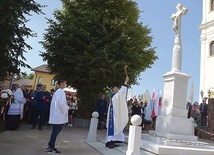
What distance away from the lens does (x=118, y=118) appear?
7930 millimetres

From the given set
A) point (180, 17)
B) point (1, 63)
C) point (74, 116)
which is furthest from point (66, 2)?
point (180, 17)

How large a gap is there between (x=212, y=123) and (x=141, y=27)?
313 inches

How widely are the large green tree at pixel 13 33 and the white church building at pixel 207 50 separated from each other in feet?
70.5

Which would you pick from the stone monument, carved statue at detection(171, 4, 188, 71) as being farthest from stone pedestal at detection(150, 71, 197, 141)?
carved statue at detection(171, 4, 188, 71)

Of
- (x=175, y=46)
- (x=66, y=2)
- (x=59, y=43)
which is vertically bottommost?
(x=175, y=46)

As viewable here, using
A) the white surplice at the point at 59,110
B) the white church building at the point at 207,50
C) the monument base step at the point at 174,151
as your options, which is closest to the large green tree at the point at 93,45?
the white surplice at the point at 59,110

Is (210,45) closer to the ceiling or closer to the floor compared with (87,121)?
closer to the ceiling

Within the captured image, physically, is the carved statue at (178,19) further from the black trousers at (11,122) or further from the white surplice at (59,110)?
the black trousers at (11,122)

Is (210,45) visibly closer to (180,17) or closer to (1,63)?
(180,17)

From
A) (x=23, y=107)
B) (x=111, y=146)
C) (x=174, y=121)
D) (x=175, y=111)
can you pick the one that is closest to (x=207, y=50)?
(x=175, y=111)

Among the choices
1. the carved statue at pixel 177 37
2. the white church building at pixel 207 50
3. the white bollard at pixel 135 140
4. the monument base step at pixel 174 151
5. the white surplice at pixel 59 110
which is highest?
the white church building at pixel 207 50

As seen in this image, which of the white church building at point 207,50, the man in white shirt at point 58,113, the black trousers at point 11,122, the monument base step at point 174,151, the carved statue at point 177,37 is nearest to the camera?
the monument base step at point 174,151

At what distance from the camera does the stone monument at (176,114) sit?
7.79 m

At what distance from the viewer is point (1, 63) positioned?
12.2 meters
